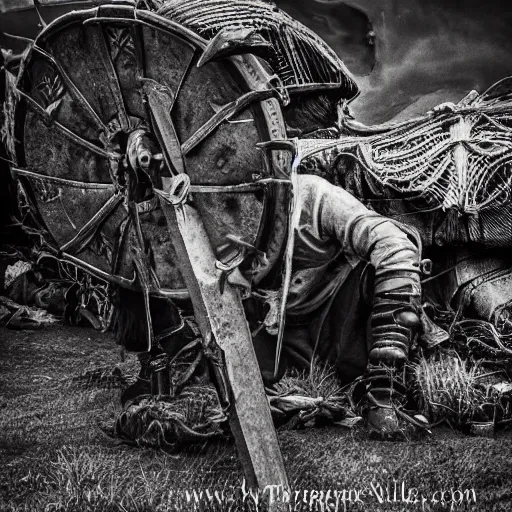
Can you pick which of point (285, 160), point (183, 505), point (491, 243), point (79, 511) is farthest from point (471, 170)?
point (79, 511)

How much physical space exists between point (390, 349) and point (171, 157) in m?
1.47

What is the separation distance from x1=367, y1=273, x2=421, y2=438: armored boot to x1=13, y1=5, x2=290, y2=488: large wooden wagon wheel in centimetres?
56

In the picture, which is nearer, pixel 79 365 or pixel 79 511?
pixel 79 511

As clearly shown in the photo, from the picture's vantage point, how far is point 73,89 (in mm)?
4359

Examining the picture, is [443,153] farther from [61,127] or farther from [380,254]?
[61,127]

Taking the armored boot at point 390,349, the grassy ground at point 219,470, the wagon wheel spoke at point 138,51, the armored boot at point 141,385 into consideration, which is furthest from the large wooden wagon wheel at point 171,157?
the armored boot at point 390,349

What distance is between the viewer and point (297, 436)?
13.8ft

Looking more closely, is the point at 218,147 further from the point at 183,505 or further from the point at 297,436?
the point at 183,505

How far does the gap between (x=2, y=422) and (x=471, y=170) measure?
2854 millimetres

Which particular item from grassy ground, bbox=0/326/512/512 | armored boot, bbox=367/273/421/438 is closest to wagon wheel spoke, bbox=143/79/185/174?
armored boot, bbox=367/273/421/438

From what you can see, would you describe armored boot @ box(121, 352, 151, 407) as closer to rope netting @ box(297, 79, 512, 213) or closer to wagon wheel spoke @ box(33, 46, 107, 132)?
wagon wheel spoke @ box(33, 46, 107, 132)

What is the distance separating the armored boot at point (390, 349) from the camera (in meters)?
4.16

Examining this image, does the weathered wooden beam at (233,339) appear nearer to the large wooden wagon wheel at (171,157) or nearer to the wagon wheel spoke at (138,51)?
the large wooden wagon wheel at (171,157)

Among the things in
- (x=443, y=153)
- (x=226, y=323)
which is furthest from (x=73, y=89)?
(x=443, y=153)
